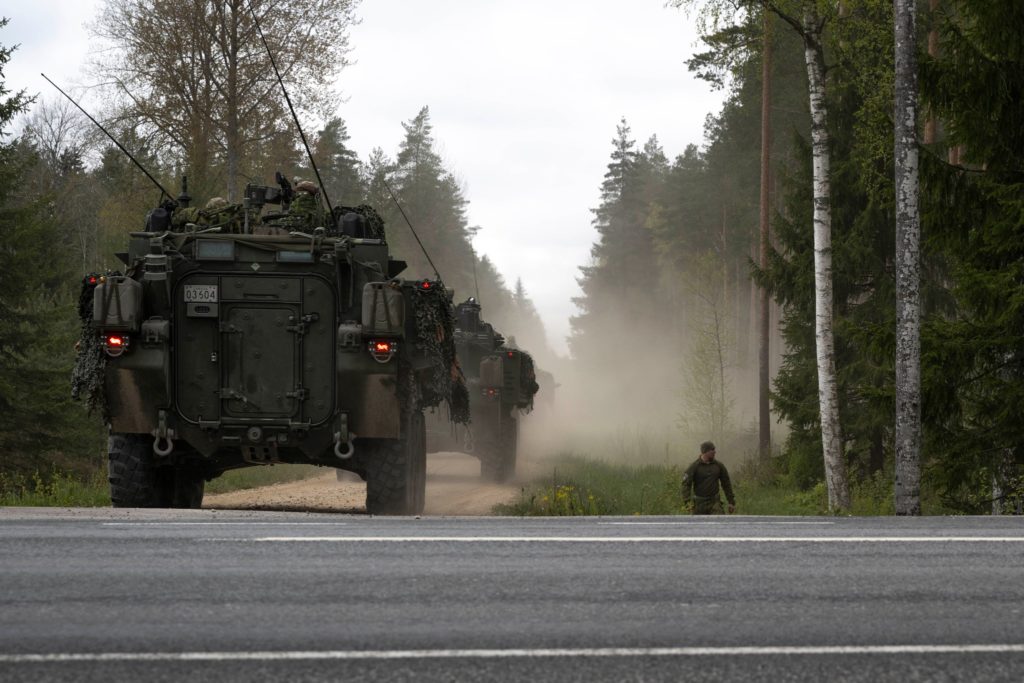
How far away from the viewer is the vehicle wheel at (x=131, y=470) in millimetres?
12547

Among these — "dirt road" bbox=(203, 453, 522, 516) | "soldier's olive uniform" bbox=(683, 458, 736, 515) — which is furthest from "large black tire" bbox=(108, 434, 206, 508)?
"soldier's olive uniform" bbox=(683, 458, 736, 515)

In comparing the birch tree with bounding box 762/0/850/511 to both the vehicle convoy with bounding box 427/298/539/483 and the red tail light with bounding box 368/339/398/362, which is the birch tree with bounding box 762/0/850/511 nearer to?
the vehicle convoy with bounding box 427/298/539/483

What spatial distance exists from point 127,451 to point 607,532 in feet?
20.4

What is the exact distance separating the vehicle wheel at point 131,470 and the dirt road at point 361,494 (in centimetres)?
279

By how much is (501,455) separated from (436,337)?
969cm

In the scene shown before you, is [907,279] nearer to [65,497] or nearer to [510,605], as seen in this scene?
[510,605]

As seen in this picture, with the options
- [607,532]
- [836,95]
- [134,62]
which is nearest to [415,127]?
[134,62]

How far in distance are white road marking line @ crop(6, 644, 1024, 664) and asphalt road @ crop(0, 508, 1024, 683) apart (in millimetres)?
12

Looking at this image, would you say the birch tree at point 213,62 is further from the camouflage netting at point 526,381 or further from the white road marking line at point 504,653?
the white road marking line at point 504,653

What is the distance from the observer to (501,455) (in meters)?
22.3

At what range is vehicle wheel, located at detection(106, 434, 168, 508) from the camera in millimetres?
12547

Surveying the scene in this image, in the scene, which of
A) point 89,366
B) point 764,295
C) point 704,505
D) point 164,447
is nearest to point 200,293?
point 89,366

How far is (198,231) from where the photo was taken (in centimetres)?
1275

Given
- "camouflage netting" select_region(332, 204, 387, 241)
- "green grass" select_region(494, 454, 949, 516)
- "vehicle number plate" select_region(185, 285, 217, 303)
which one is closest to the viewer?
"vehicle number plate" select_region(185, 285, 217, 303)
